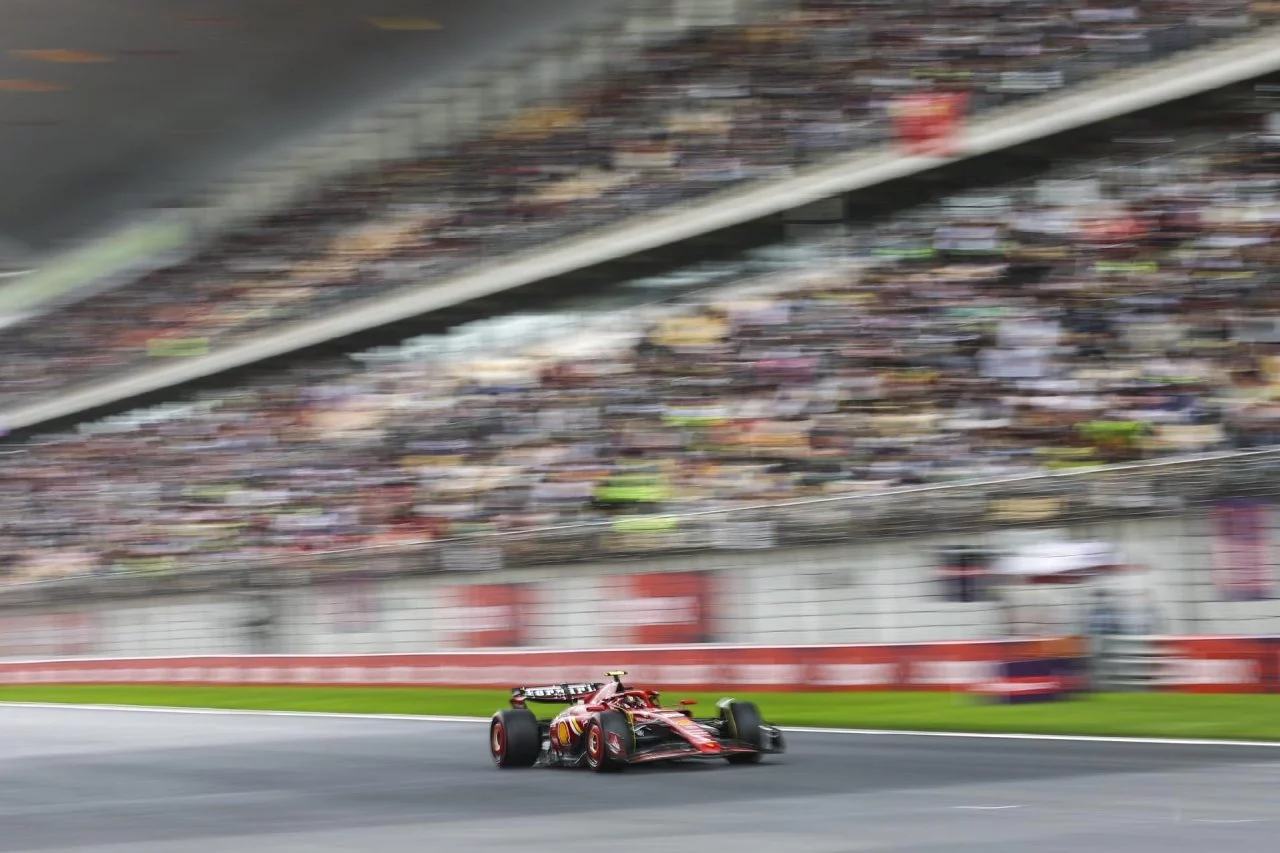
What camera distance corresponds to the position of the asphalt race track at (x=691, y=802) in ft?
22.8

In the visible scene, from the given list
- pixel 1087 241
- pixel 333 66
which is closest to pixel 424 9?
pixel 333 66

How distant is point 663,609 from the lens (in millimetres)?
19297

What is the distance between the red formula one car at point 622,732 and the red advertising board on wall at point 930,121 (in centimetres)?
1096

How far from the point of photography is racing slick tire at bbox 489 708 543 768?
11164 mm

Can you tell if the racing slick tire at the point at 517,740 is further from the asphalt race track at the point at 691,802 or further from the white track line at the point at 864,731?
the white track line at the point at 864,731

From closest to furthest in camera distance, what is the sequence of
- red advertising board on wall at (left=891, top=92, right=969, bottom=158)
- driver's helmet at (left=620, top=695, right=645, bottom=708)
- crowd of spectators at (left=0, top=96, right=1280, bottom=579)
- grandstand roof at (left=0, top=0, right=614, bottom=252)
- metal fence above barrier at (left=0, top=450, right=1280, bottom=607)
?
driver's helmet at (left=620, top=695, right=645, bottom=708)
metal fence above barrier at (left=0, top=450, right=1280, bottom=607)
crowd of spectators at (left=0, top=96, right=1280, bottom=579)
red advertising board on wall at (left=891, top=92, right=969, bottom=158)
grandstand roof at (left=0, top=0, right=614, bottom=252)

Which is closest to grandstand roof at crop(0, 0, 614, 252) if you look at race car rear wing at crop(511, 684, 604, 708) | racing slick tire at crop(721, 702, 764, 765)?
race car rear wing at crop(511, 684, 604, 708)

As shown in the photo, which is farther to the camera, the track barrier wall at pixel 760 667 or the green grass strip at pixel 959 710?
the track barrier wall at pixel 760 667

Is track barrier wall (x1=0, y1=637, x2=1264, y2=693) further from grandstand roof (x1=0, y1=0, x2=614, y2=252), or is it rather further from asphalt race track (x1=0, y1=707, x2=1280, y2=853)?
grandstand roof (x1=0, y1=0, x2=614, y2=252)

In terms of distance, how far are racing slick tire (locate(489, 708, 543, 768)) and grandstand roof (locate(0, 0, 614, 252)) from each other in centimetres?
1901

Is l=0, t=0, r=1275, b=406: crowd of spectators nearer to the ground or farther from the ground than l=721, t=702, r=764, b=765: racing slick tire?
farther from the ground

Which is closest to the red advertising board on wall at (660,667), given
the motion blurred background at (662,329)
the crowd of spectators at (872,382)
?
the motion blurred background at (662,329)

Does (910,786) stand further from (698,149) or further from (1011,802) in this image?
(698,149)

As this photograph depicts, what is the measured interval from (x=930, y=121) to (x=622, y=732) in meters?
12.1
